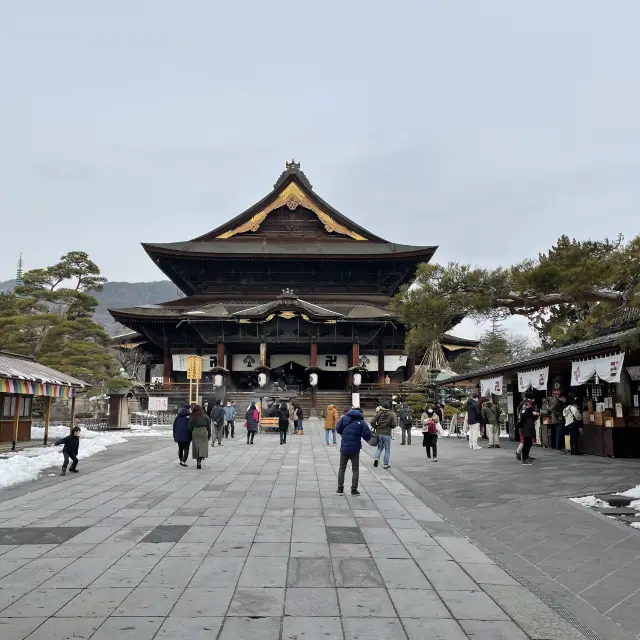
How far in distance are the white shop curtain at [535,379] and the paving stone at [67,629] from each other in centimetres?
1574

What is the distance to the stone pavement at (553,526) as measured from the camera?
5.27 m

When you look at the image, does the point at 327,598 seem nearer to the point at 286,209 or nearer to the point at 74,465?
the point at 74,465

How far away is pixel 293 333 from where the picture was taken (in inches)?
1607

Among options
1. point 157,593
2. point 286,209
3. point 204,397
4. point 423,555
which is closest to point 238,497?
point 423,555

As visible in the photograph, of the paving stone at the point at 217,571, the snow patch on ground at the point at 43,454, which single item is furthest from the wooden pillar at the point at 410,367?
the paving stone at the point at 217,571

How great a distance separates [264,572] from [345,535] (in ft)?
6.17

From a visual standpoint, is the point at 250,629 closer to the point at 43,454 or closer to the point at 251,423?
the point at 43,454

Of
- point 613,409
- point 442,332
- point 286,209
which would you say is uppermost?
point 286,209

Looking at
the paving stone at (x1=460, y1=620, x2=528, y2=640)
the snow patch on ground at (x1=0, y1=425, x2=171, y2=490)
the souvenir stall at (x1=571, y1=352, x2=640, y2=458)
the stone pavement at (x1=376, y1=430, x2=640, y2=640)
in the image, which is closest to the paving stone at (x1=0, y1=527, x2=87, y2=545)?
the snow patch on ground at (x1=0, y1=425, x2=171, y2=490)

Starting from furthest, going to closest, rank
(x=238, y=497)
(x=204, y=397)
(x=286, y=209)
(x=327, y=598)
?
(x=286, y=209)
(x=204, y=397)
(x=238, y=497)
(x=327, y=598)

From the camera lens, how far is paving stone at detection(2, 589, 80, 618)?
186 inches

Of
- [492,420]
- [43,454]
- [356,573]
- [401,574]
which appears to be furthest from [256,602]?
[492,420]

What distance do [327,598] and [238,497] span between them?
215 inches

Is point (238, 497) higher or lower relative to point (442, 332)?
lower
